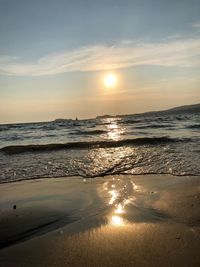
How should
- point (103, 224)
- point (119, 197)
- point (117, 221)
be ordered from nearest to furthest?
point (103, 224)
point (117, 221)
point (119, 197)

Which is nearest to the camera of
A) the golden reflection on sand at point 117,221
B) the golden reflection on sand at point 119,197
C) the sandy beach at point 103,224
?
the sandy beach at point 103,224

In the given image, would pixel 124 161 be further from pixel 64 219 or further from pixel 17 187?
pixel 64 219

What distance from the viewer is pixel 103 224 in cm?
445

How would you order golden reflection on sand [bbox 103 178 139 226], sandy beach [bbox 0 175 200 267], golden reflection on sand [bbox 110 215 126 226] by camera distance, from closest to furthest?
1. sandy beach [bbox 0 175 200 267]
2. golden reflection on sand [bbox 110 215 126 226]
3. golden reflection on sand [bbox 103 178 139 226]

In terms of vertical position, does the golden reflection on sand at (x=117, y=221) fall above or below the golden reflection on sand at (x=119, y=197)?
above

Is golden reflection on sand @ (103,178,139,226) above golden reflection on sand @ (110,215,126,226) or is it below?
below

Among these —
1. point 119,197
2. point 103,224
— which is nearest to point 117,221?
point 103,224

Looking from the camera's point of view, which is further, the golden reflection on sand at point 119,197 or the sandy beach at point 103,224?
the golden reflection on sand at point 119,197

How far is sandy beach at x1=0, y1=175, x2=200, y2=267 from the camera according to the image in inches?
136

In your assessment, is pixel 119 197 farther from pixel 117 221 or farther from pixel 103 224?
pixel 103 224

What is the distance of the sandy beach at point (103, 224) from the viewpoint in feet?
11.3

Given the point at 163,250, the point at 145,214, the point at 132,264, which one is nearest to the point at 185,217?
the point at 145,214

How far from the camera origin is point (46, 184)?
732 centimetres

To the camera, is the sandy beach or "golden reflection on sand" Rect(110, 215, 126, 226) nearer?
the sandy beach
